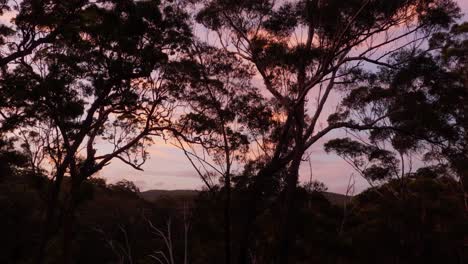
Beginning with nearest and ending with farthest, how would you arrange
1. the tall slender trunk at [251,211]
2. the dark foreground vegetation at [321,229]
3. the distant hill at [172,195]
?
the tall slender trunk at [251,211], the dark foreground vegetation at [321,229], the distant hill at [172,195]

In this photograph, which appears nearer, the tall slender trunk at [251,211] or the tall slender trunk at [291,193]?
the tall slender trunk at [291,193]

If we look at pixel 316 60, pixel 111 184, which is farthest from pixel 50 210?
pixel 111 184

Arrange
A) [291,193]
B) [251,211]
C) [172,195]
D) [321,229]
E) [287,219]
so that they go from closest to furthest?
1. [287,219]
2. [291,193]
3. [251,211]
4. [321,229]
5. [172,195]

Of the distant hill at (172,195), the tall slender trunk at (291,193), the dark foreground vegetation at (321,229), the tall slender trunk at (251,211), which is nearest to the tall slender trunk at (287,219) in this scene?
the tall slender trunk at (291,193)

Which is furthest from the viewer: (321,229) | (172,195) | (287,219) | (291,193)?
(172,195)

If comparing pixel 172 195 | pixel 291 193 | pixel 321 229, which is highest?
pixel 172 195

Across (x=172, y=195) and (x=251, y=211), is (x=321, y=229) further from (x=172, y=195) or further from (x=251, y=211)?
(x=172, y=195)

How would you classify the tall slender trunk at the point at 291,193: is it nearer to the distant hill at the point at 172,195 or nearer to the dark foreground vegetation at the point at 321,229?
the dark foreground vegetation at the point at 321,229

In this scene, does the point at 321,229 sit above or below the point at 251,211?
above

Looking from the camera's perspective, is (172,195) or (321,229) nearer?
(321,229)

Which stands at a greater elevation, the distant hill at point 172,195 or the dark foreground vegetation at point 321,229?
the distant hill at point 172,195

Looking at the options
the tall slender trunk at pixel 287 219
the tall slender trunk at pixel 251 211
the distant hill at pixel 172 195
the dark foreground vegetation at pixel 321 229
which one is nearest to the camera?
the tall slender trunk at pixel 287 219

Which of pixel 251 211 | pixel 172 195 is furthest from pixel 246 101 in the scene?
pixel 172 195

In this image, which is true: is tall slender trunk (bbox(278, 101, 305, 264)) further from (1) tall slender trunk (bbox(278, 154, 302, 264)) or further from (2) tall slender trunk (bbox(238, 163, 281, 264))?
(2) tall slender trunk (bbox(238, 163, 281, 264))
